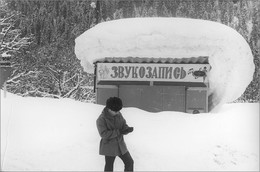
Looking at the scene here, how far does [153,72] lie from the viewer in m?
11.0

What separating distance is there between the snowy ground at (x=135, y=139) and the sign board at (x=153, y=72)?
1731 millimetres

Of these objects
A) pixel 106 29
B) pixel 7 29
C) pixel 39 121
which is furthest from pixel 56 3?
pixel 39 121

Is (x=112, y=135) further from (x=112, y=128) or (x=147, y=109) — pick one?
(x=147, y=109)

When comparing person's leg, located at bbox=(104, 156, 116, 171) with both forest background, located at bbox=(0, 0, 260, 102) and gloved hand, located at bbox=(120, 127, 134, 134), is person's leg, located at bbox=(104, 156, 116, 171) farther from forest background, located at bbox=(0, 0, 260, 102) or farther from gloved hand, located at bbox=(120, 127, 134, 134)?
forest background, located at bbox=(0, 0, 260, 102)

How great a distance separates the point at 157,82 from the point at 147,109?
0.72m

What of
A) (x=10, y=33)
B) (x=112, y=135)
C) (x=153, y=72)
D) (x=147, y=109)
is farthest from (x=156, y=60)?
(x=10, y=33)

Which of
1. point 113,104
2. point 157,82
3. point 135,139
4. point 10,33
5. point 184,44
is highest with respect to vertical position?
point 10,33

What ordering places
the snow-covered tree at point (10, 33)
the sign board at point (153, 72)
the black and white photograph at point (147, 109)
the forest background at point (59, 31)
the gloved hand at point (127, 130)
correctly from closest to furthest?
the gloved hand at point (127, 130) → the black and white photograph at point (147, 109) → the sign board at point (153, 72) → the snow-covered tree at point (10, 33) → the forest background at point (59, 31)

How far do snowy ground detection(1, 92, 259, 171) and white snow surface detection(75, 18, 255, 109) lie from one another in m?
1.85

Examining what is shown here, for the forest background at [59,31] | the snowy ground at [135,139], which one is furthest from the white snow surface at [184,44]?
the forest background at [59,31]

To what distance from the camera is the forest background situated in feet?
123

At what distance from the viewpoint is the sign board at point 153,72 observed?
10.9m

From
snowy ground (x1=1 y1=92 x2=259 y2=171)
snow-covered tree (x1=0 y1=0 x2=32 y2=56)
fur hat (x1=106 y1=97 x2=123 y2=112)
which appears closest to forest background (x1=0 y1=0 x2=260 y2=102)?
snow-covered tree (x1=0 y1=0 x2=32 y2=56)

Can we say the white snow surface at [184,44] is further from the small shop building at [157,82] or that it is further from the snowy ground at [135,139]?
the snowy ground at [135,139]
